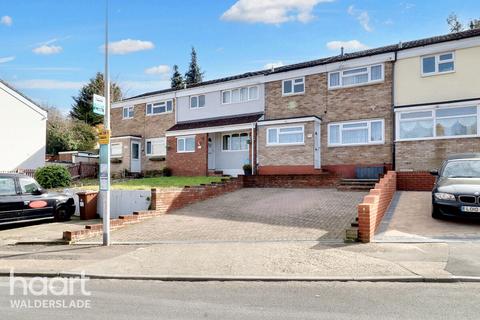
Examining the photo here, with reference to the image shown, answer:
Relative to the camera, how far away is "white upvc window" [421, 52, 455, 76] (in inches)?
689

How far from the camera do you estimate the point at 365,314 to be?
4945mm

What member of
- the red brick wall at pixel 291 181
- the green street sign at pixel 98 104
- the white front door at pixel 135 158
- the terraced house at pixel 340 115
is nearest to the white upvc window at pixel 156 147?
the terraced house at pixel 340 115

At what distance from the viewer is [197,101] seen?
1046 inches

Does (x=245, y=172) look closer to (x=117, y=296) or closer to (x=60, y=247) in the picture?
(x=60, y=247)

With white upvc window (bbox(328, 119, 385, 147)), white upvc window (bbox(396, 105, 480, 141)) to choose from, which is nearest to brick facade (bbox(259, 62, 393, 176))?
white upvc window (bbox(328, 119, 385, 147))

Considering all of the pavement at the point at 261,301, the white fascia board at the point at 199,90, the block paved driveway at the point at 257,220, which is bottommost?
the pavement at the point at 261,301

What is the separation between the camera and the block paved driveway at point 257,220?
10.3m

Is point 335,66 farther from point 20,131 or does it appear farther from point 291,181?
point 20,131

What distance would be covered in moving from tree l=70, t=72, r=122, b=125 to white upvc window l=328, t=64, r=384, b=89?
35054mm

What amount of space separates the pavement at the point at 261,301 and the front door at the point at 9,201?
6.97 metres

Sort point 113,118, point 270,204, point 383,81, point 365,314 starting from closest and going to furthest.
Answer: point 365,314, point 270,204, point 383,81, point 113,118

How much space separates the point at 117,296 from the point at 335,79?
17.2m

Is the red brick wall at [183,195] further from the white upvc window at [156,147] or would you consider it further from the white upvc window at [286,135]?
the white upvc window at [156,147]

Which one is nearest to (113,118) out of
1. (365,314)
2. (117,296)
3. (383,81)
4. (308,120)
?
(308,120)
